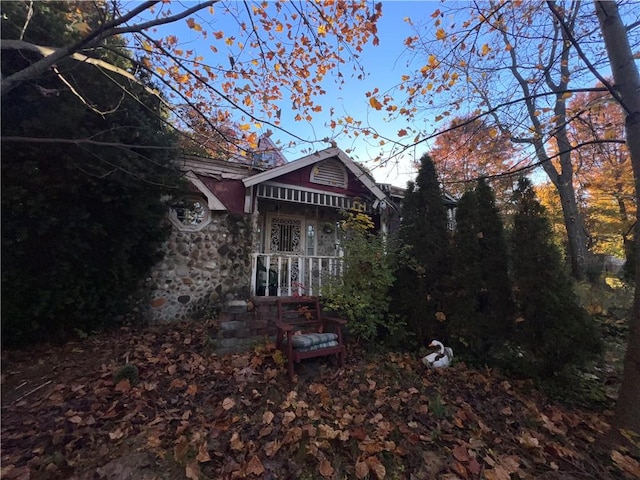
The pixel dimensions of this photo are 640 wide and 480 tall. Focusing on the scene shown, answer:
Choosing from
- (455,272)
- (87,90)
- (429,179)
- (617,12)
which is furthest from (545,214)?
(87,90)

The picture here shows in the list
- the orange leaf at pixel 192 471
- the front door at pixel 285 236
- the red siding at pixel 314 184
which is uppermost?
the red siding at pixel 314 184

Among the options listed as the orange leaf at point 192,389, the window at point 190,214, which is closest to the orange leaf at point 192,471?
the orange leaf at point 192,389

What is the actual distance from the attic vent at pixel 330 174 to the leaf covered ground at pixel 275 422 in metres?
4.87

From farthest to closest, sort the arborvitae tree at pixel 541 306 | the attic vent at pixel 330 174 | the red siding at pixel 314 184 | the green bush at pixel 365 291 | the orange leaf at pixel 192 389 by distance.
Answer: the attic vent at pixel 330 174 → the red siding at pixel 314 184 → the green bush at pixel 365 291 → the arborvitae tree at pixel 541 306 → the orange leaf at pixel 192 389

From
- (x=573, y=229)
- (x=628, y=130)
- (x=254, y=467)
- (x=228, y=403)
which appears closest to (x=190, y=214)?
(x=228, y=403)

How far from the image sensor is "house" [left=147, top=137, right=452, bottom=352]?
6.23 metres

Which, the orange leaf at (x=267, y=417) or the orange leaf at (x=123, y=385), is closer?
the orange leaf at (x=267, y=417)

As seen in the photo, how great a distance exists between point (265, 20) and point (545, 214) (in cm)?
479

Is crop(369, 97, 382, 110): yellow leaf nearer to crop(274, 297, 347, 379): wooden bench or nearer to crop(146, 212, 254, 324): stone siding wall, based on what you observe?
crop(274, 297, 347, 379): wooden bench

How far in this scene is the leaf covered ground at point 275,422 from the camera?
88.4 inches

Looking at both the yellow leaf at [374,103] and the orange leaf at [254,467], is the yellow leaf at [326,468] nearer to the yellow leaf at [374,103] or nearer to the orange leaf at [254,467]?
the orange leaf at [254,467]

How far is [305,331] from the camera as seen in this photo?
4.98 m

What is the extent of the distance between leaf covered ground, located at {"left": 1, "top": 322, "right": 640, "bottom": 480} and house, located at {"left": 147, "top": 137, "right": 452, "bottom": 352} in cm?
189

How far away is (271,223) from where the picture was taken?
8.20 metres
